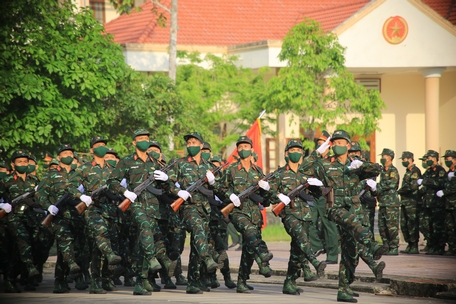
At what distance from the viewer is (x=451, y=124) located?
1377 inches

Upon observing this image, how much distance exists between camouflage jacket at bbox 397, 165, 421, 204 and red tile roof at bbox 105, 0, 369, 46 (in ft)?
43.2

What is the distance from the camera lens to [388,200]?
18.4 m

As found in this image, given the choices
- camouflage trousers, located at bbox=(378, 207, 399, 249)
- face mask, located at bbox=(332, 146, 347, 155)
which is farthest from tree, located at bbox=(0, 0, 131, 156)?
face mask, located at bbox=(332, 146, 347, 155)

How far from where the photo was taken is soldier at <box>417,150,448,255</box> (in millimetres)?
17812

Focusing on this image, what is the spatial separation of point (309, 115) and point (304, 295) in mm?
15724

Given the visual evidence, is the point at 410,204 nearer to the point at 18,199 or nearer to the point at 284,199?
the point at 284,199

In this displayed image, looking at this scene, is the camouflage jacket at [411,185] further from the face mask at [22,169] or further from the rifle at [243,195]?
the face mask at [22,169]

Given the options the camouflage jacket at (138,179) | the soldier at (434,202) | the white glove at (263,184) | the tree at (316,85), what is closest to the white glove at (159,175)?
the camouflage jacket at (138,179)

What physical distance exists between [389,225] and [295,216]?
6453 millimetres

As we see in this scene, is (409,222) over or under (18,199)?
under

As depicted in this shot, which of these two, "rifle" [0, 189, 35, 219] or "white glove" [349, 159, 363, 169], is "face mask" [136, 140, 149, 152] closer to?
"rifle" [0, 189, 35, 219]

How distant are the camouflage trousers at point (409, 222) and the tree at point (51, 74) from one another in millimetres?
6654

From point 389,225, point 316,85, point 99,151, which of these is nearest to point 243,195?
point 99,151

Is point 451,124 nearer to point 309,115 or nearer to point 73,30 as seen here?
point 309,115
